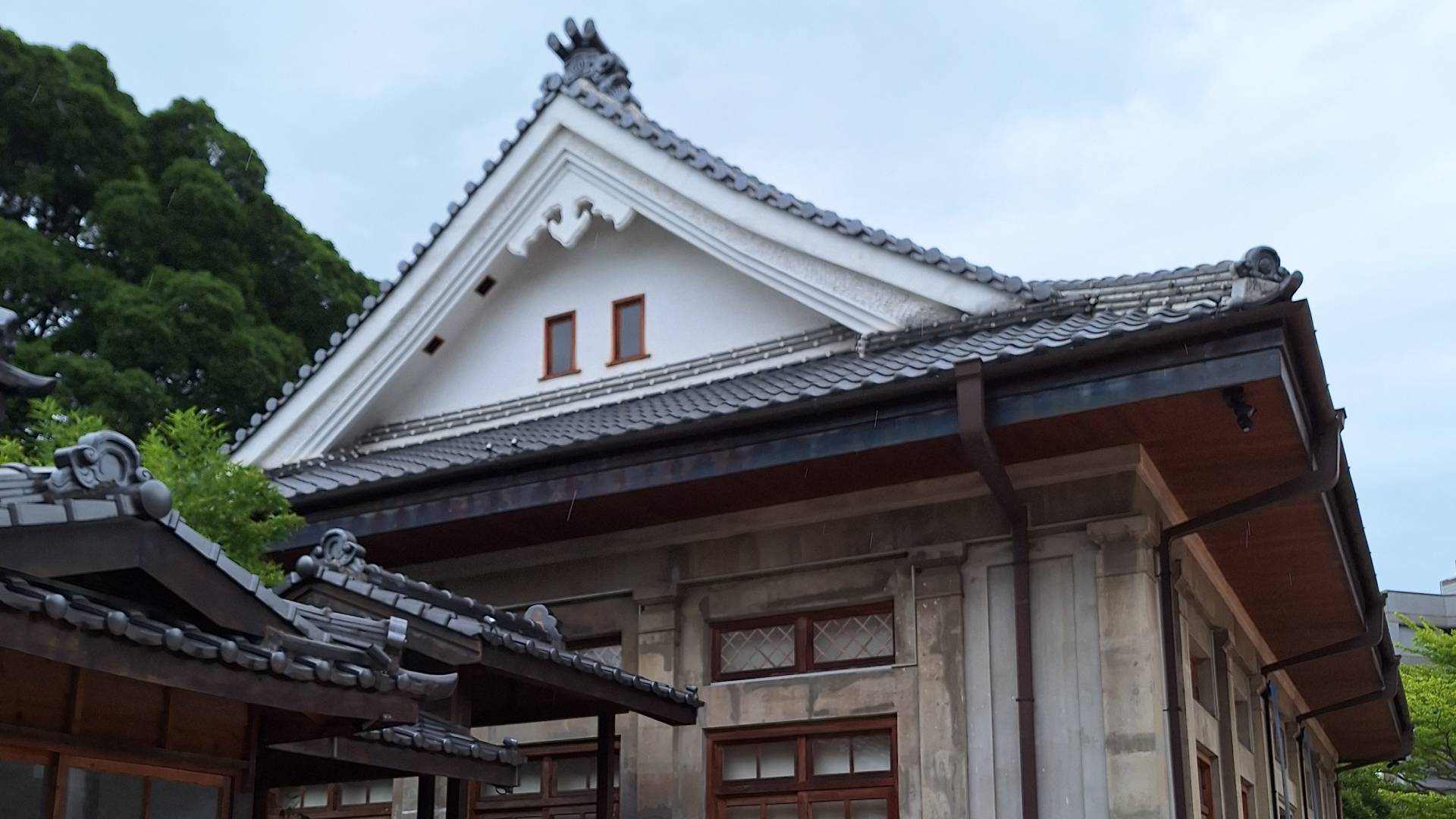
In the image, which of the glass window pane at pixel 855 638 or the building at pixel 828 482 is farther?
the glass window pane at pixel 855 638

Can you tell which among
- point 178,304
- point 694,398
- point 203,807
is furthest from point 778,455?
point 178,304

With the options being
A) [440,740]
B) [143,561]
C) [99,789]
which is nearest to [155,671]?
[143,561]

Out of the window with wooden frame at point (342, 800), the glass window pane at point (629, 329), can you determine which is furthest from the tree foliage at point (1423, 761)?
the window with wooden frame at point (342, 800)

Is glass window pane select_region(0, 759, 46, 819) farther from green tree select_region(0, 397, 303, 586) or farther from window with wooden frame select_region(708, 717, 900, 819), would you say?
window with wooden frame select_region(708, 717, 900, 819)

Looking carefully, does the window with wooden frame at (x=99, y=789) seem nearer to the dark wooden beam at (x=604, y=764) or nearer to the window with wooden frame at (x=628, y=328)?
the dark wooden beam at (x=604, y=764)

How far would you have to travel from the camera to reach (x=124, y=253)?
25.0 m

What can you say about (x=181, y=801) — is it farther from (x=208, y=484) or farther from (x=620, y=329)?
(x=620, y=329)

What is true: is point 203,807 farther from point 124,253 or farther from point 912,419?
point 124,253

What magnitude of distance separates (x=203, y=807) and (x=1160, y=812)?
6375 millimetres

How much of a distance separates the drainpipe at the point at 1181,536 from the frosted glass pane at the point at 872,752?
2.17 meters

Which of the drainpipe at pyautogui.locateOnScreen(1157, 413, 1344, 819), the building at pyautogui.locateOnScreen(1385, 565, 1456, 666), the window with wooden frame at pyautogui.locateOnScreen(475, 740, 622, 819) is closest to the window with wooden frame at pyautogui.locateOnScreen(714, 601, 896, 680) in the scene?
the window with wooden frame at pyautogui.locateOnScreen(475, 740, 622, 819)

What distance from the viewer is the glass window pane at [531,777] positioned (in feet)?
43.2

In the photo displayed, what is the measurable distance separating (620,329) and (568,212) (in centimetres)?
131

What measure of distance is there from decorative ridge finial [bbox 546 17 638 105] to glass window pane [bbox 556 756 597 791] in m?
7.47
